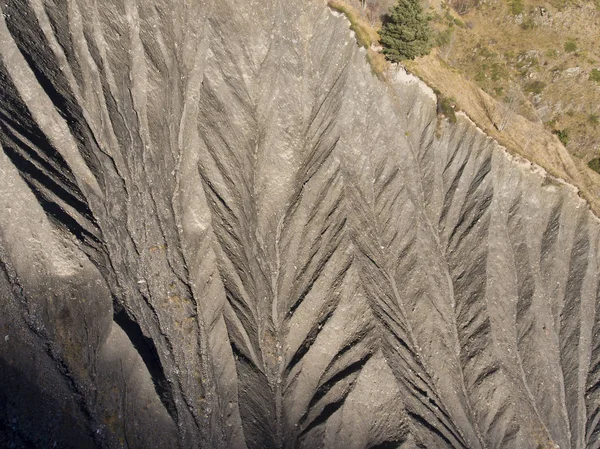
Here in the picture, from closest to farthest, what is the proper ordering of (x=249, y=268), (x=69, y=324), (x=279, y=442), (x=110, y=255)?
1. (x=69, y=324)
2. (x=110, y=255)
3. (x=279, y=442)
4. (x=249, y=268)

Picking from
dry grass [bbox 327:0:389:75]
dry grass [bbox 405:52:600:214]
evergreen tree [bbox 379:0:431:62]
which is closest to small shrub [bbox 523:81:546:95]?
dry grass [bbox 405:52:600:214]

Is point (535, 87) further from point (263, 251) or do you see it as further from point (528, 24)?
point (263, 251)

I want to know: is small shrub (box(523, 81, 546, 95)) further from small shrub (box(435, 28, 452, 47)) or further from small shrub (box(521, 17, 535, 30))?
small shrub (box(435, 28, 452, 47))

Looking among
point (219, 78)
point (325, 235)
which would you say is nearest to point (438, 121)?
point (325, 235)

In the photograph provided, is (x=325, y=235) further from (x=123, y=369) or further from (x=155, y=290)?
(x=123, y=369)

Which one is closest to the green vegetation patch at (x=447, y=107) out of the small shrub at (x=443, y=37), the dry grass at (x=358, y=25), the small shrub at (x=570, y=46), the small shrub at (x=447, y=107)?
the small shrub at (x=447, y=107)

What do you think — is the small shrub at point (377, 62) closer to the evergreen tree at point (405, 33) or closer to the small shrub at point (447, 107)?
the evergreen tree at point (405, 33)

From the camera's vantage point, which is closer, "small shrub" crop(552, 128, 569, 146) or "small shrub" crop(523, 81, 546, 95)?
"small shrub" crop(552, 128, 569, 146)
